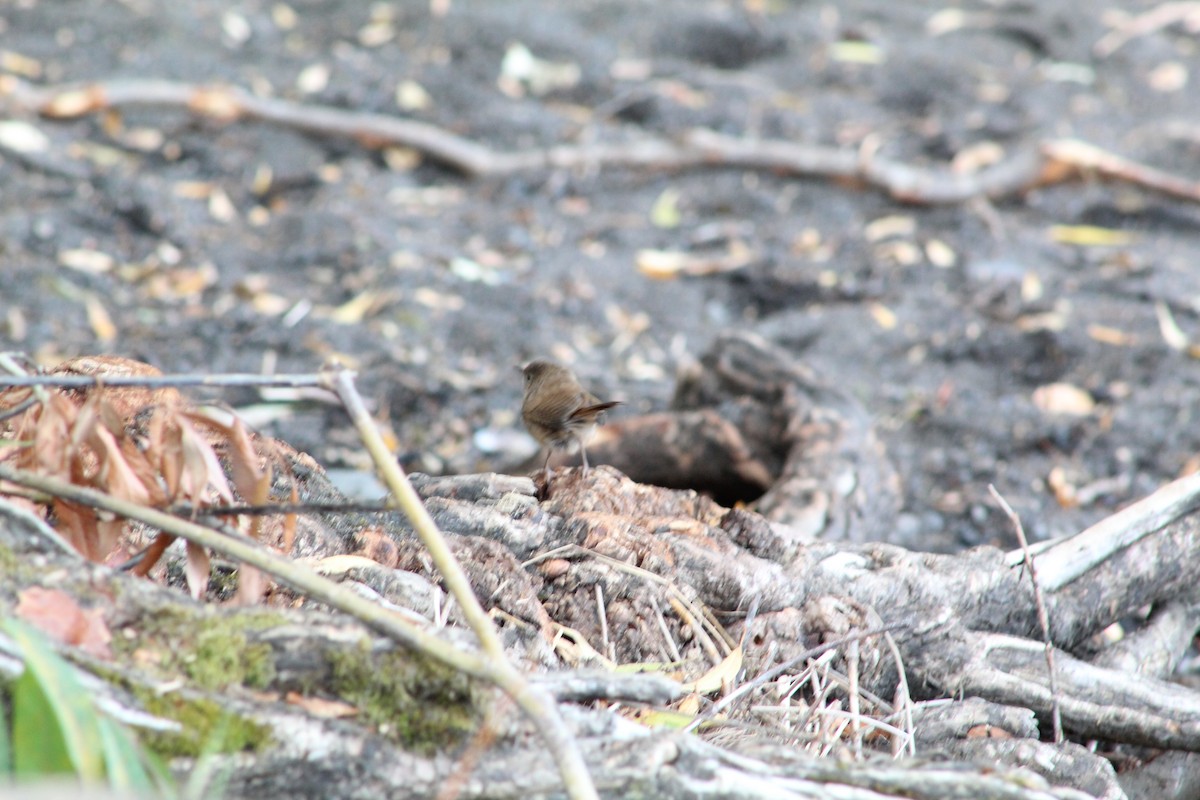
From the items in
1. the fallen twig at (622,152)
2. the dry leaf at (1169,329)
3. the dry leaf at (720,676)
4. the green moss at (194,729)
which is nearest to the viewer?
the green moss at (194,729)

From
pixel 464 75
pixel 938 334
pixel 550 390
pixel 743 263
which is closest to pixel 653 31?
pixel 464 75

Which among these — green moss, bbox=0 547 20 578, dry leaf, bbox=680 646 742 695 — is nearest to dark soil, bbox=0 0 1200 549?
dry leaf, bbox=680 646 742 695

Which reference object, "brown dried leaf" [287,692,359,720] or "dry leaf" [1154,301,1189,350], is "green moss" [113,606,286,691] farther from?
"dry leaf" [1154,301,1189,350]

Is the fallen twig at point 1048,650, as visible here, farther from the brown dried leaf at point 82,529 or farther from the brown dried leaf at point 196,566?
the brown dried leaf at point 82,529

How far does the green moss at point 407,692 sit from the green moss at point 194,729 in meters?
0.12

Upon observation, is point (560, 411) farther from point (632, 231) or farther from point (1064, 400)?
point (632, 231)

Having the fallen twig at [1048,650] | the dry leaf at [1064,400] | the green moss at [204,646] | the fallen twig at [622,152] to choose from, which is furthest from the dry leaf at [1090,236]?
the green moss at [204,646]

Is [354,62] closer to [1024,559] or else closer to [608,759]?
[1024,559]

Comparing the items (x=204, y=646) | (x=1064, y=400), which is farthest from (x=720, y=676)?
(x=1064, y=400)

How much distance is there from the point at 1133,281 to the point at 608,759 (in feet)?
16.6

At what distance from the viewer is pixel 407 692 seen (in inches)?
59.2

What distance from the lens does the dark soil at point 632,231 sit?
192 inches

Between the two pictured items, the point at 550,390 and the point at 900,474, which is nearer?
the point at 550,390

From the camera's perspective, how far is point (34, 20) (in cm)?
758
